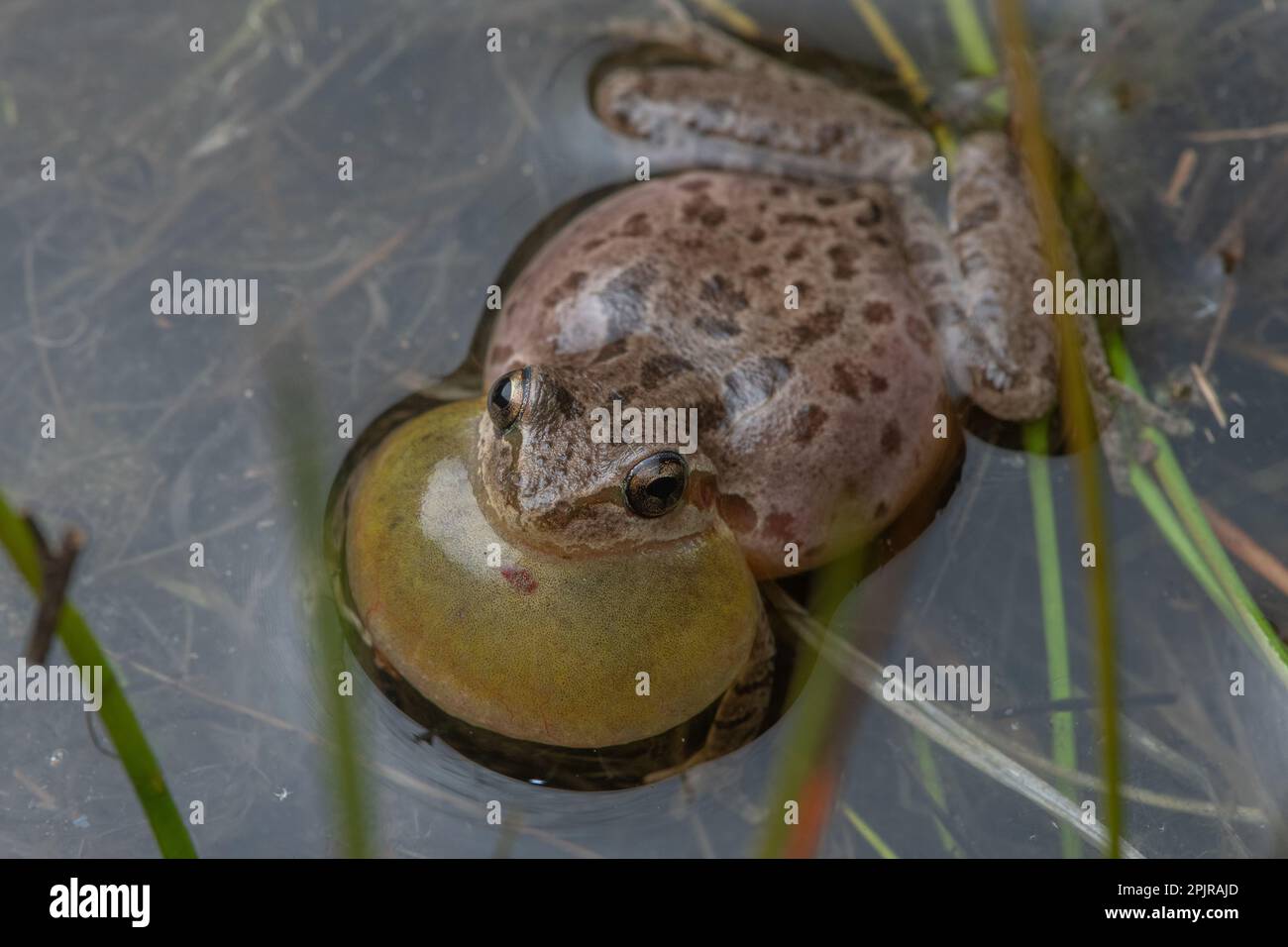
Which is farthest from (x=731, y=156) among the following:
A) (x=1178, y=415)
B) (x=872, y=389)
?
(x=1178, y=415)

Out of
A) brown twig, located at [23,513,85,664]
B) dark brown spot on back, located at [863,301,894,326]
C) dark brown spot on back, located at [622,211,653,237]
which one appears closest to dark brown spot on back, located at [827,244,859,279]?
dark brown spot on back, located at [863,301,894,326]

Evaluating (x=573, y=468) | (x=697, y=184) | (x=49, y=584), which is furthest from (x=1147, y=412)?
(x=49, y=584)

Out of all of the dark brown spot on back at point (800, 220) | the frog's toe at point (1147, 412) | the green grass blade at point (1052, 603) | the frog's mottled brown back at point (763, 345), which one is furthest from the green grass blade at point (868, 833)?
the dark brown spot on back at point (800, 220)

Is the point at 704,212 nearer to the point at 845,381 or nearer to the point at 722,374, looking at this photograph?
the point at 722,374

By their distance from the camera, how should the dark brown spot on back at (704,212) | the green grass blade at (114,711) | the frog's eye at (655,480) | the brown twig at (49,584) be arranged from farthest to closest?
the dark brown spot on back at (704,212), the frog's eye at (655,480), the green grass blade at (114,711), the brown twig at (49,584)

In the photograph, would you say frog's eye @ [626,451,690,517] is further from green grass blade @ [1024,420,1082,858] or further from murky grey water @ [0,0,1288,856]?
green grass blade @ [1024,420,1082,858]

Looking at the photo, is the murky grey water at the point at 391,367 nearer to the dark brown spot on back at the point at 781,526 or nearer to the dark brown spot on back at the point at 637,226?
the dark brown spot on back at the point at 781,526
